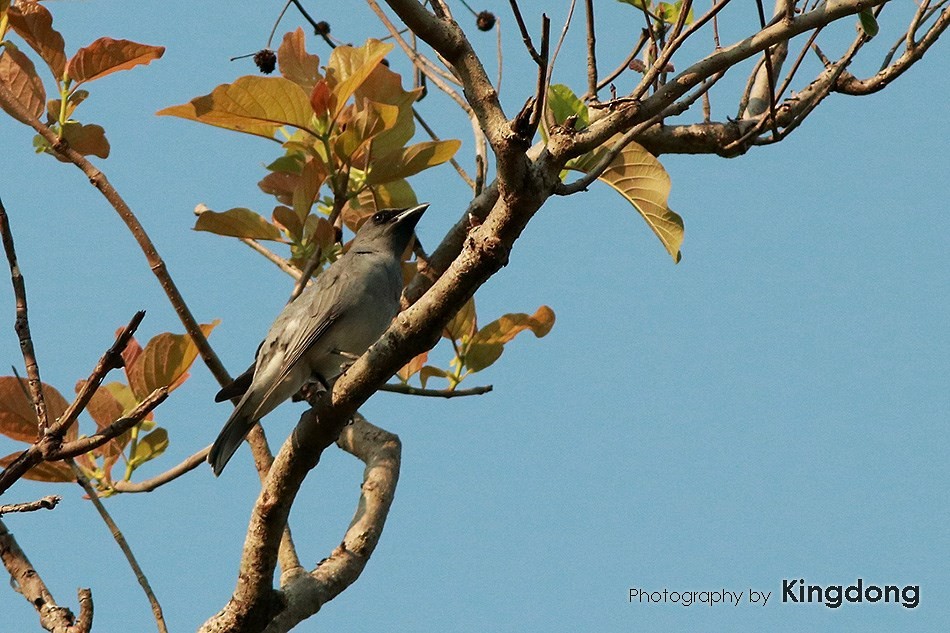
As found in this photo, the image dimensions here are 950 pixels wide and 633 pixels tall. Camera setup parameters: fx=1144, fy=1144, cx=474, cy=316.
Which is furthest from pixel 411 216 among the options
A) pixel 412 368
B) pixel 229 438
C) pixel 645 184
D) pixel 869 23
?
pixel 869 23

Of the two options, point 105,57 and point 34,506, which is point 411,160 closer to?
point 105,57

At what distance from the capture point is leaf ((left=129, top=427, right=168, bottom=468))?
5.84 metres

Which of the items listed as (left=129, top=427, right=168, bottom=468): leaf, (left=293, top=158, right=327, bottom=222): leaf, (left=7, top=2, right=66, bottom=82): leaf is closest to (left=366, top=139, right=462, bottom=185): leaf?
(left=293, top=158, right=327, bottom=222): leaf

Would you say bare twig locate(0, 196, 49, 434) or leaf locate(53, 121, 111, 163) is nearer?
bare twig locate(0, 196, 49, 434)

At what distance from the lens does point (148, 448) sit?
586 cm

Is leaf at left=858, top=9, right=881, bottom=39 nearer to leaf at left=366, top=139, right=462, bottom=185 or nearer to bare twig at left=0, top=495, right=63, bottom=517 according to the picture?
leaf at left=366, top=139, right=462, bottom=185

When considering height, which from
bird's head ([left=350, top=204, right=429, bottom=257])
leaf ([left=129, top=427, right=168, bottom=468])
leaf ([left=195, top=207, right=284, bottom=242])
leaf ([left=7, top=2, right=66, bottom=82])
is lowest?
leaf ([left=129, top=427, right=168, bottom=468])

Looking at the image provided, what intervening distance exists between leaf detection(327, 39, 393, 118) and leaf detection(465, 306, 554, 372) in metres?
1.45

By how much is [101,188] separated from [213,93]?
79 centimetres

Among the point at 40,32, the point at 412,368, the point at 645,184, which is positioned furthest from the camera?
the point at 412,368

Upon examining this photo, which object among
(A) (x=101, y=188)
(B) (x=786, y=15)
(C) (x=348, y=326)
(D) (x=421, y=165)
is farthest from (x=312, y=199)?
(B) (x=786, y=15)

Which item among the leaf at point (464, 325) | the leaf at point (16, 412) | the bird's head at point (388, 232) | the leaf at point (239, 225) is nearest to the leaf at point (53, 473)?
the leaf at point (16, 412)

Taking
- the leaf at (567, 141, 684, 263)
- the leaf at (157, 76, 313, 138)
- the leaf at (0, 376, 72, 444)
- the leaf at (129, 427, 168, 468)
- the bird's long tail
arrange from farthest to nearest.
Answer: the bird's long tail → the leaf at (129, 427, 168, 468) → the leaf at (567, 141, 684, 263) → the leaf at (157, 76, 313, 138) → the leaf at (0, 376, 72, 444)

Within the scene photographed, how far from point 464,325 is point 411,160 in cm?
96
